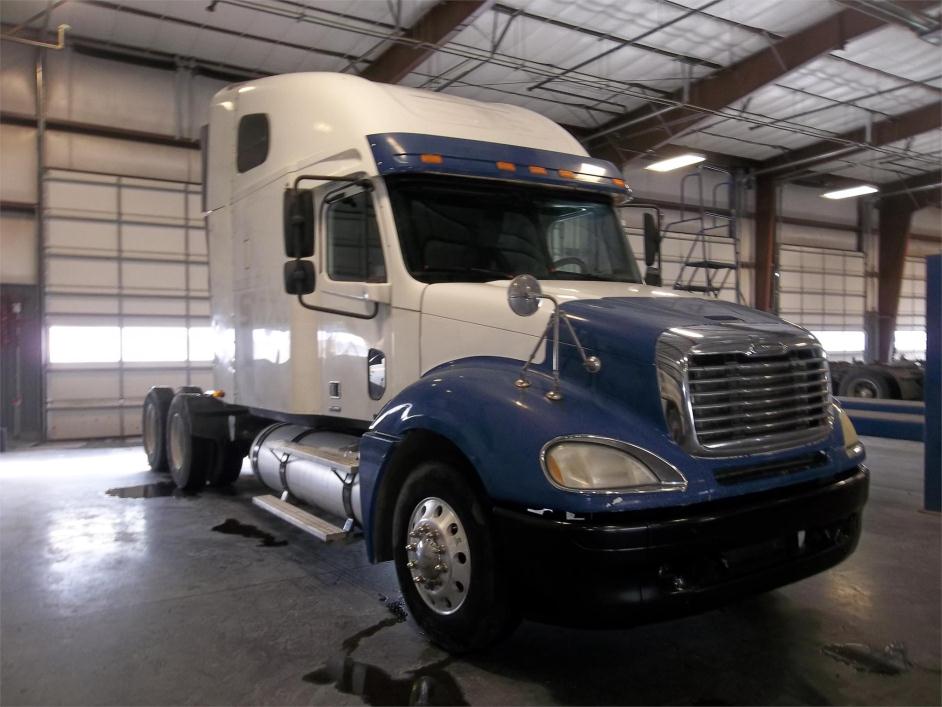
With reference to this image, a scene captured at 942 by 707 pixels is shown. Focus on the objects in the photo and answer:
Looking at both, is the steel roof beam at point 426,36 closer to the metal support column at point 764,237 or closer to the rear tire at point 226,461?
the rear tire at point 226,461

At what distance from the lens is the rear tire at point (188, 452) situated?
24.7 feet

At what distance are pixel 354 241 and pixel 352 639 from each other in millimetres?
2423

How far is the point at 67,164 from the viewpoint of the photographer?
41.8 feet

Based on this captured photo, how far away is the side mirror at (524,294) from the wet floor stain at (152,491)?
560 cm

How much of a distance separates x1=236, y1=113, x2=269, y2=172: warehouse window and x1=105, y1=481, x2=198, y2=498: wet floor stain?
3.56 m

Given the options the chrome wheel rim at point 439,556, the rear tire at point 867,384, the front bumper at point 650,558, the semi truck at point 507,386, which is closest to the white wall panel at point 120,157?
the semi truck at point 507,386

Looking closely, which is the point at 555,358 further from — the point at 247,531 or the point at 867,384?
the point at 867,384

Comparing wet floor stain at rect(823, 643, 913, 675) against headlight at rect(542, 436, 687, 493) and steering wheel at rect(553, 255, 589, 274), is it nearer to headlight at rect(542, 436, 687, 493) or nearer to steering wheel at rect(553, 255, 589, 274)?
headlight at rect(542, 436, 687, 493)

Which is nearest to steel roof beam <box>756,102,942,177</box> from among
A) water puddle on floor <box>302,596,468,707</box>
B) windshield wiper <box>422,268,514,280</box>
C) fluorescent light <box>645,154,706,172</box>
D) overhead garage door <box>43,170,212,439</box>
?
fluorescent light <box>645,154,706,172</box>

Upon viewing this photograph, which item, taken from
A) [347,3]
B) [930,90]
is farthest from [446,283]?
[930,90]

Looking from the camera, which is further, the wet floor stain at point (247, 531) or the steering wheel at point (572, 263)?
the wet floor stain at point (247, 531)

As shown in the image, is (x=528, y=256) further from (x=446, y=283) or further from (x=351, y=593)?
(x=351, y=593)

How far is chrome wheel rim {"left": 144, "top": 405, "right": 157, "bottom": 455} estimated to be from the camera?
29.0ft

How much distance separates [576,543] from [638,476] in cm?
39
